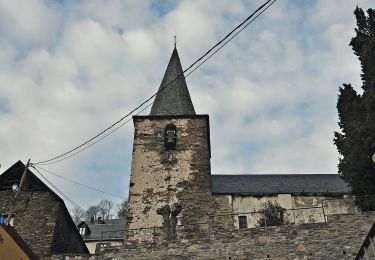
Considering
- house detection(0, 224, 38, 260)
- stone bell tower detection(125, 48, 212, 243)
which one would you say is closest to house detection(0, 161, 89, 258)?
stone bell tower detection(125, 48, 212, 243)

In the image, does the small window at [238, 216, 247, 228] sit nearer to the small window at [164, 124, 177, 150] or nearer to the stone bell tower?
the stone bell tower

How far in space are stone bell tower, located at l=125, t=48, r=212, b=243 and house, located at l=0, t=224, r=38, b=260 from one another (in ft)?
21.4

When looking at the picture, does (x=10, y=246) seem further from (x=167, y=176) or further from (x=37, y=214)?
(x=167, y=176)

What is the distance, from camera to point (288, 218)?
19547 millimetres

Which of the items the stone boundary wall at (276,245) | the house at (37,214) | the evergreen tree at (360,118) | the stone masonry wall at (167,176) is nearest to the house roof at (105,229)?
the stone masonry wall at (167,176)

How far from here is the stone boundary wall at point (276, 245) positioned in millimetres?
13992

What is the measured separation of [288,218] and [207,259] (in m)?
6.50

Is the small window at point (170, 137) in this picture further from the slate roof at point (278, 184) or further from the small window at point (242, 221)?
the small window at point (242, 221)

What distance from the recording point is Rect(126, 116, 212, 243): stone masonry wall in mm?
18797

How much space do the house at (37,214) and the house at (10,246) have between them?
3.41 metres

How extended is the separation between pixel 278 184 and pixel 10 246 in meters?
15.7

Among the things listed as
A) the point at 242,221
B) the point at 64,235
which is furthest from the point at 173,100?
the point at 64,235

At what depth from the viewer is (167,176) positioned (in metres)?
20.2

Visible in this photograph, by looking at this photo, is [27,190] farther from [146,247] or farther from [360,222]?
[360,222]
